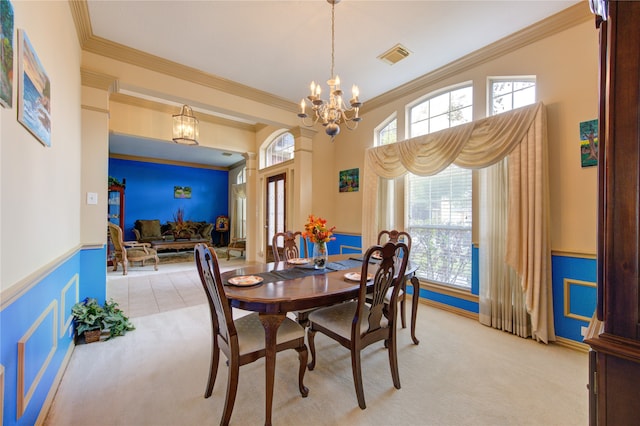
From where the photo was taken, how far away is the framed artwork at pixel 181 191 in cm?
857

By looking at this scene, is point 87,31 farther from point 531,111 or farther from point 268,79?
point 531,111

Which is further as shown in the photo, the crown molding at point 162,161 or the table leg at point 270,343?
the crown molding at point 162,161

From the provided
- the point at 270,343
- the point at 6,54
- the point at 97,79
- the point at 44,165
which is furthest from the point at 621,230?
the point at 97,79

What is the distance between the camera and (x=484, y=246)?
9.19 ft

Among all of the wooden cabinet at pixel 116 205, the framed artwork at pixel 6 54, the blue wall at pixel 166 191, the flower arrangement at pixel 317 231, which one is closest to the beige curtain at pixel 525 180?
the flower arrangement at pixel 317 231

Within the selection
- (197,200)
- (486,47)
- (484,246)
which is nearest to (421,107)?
(486,47)

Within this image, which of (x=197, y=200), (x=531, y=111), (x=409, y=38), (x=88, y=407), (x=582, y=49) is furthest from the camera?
(x=197, y=200)

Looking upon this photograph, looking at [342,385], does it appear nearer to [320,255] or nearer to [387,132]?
[320,255]

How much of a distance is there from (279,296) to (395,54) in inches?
111

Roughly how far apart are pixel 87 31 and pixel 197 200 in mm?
6862

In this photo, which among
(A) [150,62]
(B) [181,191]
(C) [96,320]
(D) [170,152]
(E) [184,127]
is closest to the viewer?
(C) [96,320]

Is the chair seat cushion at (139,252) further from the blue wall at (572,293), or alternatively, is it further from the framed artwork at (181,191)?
the blue wall at (572,293)

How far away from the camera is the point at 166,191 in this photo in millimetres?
8406

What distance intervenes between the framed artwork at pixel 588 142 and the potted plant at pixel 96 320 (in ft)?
14.8
